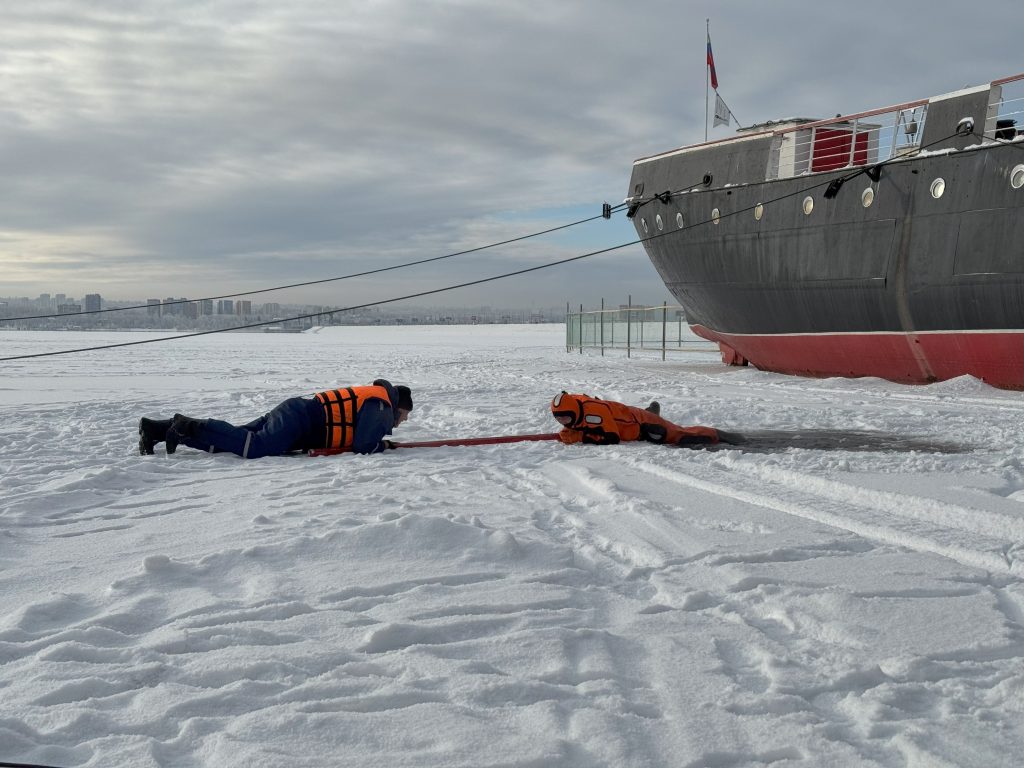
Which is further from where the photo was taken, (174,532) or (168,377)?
(168,377)

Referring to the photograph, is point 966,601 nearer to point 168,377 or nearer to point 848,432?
point 848,432

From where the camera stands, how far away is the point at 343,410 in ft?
21.3

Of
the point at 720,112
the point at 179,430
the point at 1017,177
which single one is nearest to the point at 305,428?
the point at 179,430

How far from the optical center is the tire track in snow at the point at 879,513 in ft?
11.9

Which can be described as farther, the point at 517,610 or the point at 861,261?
the point at 861,261

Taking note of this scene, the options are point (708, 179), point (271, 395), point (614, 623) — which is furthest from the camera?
point (708, 179)

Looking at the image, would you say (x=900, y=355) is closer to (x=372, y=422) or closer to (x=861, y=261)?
(x=861, y=261)

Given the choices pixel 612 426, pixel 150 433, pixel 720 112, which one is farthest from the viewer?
pixel 720 112

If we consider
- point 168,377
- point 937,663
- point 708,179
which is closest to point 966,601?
point 937,663

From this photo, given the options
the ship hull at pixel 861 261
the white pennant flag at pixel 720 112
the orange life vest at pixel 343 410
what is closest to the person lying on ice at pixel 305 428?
the orange life vest at pixel 343 410

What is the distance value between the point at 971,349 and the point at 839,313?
2.04 meters

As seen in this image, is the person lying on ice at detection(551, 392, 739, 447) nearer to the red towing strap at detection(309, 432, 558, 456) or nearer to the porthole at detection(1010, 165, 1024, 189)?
the red towing strap at detection(309, 432, 558, 456)

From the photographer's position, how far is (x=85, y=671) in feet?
7.97

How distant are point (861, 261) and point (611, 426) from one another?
276 inches
